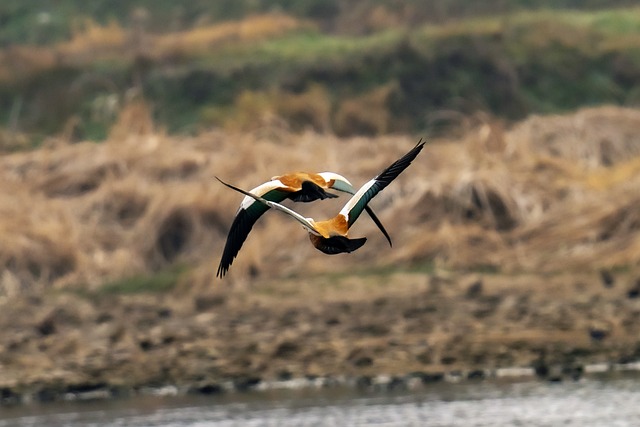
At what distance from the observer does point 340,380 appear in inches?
708

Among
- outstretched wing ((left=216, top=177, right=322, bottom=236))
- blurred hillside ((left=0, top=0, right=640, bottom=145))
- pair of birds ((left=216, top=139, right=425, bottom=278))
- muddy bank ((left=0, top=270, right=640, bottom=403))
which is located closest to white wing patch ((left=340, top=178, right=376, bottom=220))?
pair of birds ((left=216, top=139, right=425, bottom=278))

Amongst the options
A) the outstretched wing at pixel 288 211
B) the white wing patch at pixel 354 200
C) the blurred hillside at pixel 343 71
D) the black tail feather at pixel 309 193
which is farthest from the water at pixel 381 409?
the blurred hillside at pixel 343 71

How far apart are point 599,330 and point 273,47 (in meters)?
18.5

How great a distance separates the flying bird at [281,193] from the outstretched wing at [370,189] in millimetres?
51

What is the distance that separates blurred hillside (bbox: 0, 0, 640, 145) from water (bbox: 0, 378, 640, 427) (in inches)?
458

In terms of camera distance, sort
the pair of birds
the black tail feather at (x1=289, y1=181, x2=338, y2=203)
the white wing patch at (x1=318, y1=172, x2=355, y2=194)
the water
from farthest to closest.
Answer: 1. the water
2. the white wing patch at (x1=318, y1=172, x2=355, y2=194)
3. the black tail feather at (x1=289, y1=181, x2=338, y2=203)
4. the pair of birds

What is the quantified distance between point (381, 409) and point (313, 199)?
8335 mm

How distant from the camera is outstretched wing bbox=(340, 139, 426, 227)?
28.3 ft

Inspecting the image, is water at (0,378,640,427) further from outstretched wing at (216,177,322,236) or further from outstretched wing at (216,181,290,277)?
outstretched wing at (216,177,322,236)

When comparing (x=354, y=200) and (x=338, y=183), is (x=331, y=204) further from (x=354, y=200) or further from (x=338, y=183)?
(x=354, y=200)

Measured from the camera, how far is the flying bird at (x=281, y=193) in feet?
28.3

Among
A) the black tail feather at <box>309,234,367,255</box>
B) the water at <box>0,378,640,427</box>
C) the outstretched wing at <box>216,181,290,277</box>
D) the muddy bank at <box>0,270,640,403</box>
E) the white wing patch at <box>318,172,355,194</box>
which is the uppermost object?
the white wing patch at <box>318,172,355,194</box>

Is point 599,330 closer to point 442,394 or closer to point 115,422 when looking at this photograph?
point 442,394

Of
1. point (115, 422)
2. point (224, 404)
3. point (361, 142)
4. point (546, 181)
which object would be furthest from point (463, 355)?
point (361, 142)
